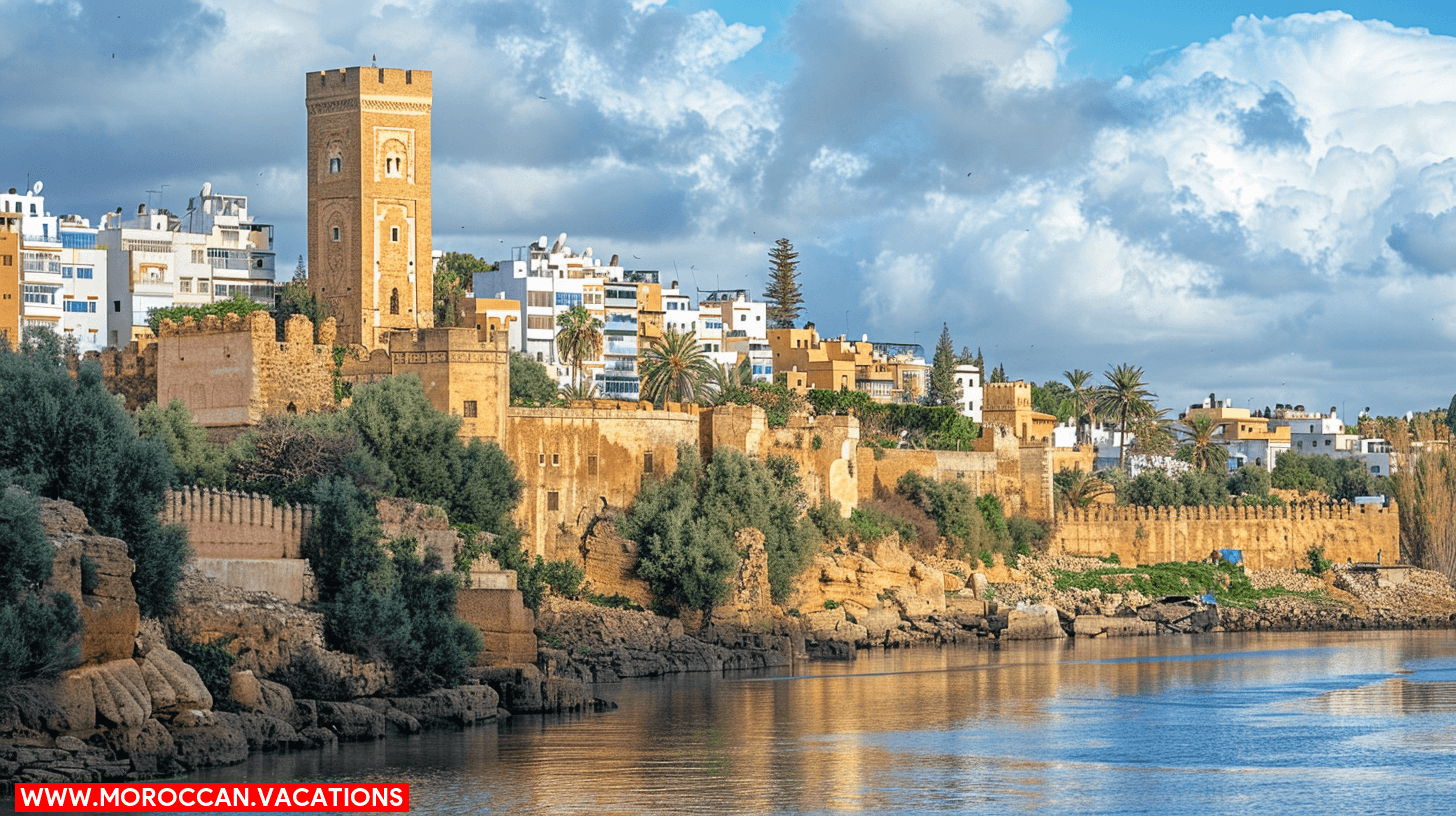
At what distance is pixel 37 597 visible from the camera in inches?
1014

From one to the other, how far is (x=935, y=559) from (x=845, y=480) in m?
4.69

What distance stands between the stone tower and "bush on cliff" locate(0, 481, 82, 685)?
1211 inches

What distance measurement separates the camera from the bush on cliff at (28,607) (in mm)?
24875

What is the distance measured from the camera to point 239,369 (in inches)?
1860

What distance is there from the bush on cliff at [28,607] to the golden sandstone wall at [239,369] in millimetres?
20746

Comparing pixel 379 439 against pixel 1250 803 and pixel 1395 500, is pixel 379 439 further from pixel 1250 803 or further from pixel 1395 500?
pixel 1395 500

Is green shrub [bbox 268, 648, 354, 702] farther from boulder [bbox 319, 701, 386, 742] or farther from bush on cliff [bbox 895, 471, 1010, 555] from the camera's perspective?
bush on cliff [bbox 895, 471, 1010, 555]

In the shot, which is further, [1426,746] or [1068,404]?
[1068,404]

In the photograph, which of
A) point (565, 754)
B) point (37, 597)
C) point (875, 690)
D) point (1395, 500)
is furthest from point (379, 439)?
point (1395, 500)

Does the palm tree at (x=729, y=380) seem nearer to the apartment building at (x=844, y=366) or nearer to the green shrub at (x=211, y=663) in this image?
the apartment building at (x=844, y=366)

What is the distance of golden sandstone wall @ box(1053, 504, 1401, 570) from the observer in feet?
225

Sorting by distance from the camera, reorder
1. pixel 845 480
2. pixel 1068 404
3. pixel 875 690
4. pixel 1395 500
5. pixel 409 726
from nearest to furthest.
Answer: pixel 409 726
pixel 875 690
pixel 845 480
pixel 1395 500
pixel 1068 404

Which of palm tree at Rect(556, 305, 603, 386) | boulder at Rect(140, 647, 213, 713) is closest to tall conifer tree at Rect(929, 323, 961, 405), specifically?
palm tree at Rect(556, 305, 603, 386)

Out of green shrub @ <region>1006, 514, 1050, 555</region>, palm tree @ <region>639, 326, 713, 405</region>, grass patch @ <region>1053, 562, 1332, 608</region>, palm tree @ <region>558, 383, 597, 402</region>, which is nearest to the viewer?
palm tree @ <region>558, 383, 597, 402</region>
